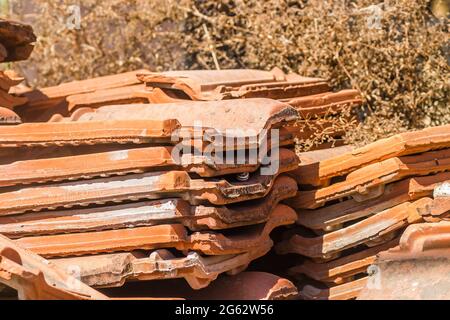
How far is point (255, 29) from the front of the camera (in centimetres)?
793

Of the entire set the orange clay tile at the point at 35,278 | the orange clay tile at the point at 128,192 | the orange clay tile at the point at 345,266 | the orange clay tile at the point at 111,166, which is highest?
the orange clay tile at the point at 111,166

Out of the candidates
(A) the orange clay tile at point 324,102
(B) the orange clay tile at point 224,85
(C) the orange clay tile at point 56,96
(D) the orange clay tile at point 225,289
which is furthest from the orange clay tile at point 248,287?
(C) the orange clay tile at point 56,96

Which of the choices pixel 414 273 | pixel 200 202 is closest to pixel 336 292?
pixel 200 202

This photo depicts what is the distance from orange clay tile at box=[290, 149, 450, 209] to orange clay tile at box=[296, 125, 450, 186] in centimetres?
4

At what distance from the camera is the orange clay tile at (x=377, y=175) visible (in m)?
5.32

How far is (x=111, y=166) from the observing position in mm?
4785

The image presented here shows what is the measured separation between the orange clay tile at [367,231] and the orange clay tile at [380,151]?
0.98ft

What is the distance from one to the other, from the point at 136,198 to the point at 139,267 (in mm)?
341

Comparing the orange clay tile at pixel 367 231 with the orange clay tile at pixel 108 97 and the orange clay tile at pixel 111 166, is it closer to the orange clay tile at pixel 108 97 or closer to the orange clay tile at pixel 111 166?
the orange clay tile at pixel 111 166

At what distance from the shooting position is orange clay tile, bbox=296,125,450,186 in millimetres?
5285

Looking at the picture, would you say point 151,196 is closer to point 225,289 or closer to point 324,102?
point 225,289
